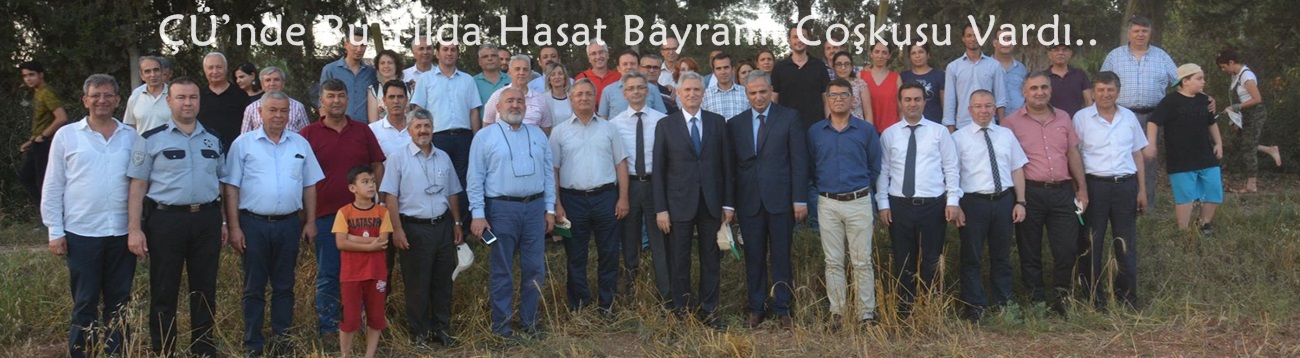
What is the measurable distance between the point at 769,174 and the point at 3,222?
341 inches

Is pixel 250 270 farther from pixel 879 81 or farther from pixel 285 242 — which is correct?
pixel 879 81

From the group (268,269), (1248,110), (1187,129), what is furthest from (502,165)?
(1248,110)

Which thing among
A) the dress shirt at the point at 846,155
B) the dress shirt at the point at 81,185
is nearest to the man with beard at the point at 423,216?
the dress shirt at the point at 81,185

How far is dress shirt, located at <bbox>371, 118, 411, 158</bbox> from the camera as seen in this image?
23.2 ft

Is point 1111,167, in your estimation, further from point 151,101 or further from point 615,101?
point 151,101

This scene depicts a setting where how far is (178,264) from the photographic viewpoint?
6.09 m

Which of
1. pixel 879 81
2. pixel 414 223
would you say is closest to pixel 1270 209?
pixel 879 81

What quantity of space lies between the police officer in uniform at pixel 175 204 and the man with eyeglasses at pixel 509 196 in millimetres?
1518

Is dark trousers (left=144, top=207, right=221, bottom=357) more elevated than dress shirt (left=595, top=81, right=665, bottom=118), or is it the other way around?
dress shirt (left=595, top=81, right=665, bottom=118)

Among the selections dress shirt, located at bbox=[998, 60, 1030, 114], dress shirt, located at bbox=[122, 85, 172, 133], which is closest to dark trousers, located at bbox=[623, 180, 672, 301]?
dress shirt, located at bbox=[122, 85, 172, 133]

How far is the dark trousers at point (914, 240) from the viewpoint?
6.93 meters

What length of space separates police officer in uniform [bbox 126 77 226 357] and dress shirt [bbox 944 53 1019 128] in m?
5.64

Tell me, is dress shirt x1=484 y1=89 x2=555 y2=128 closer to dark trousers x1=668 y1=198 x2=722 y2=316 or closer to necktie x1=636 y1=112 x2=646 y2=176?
necktie x1=636 y1=112 x2=646 y2=176

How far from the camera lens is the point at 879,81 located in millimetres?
8688
